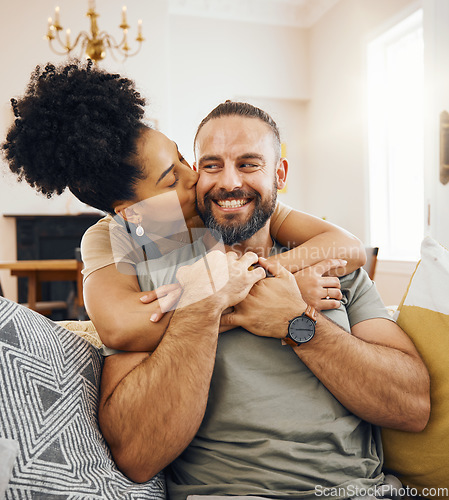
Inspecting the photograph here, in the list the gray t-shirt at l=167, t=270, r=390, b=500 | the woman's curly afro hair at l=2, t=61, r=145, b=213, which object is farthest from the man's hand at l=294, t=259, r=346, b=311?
the woman's curly afro hair at l=2, t=61, r=145, b=213

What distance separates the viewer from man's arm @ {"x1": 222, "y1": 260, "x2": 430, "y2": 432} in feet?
3.34

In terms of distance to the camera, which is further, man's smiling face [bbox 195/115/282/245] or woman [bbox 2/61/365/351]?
man's smiling face [bbox 195/115/282/245]

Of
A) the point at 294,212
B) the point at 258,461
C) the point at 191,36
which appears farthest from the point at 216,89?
the point at 258,461

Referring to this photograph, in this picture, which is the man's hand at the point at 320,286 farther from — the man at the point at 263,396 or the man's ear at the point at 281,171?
the man's ear at the point at 281,171

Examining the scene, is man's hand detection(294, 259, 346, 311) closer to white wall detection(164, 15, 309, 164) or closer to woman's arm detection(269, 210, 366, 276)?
woman's arm detection(269, 210, 366, 276)

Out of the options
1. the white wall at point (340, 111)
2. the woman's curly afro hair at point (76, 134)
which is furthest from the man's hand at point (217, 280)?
the white wall at point (340, 111)

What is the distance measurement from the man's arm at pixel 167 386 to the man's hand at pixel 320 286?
8.7 inches

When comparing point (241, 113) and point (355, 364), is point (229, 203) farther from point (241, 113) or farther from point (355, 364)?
point (355, 364)

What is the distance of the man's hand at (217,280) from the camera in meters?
1.01

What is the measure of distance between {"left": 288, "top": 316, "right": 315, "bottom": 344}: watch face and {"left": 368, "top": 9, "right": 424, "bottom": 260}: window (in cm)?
366

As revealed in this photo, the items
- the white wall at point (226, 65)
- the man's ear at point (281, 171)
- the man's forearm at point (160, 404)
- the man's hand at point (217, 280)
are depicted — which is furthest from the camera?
the white wall at point (226, 65)

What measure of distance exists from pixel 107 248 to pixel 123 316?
242mm

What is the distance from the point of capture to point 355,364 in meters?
1.03

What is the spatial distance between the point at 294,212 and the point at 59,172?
735 millimetres
